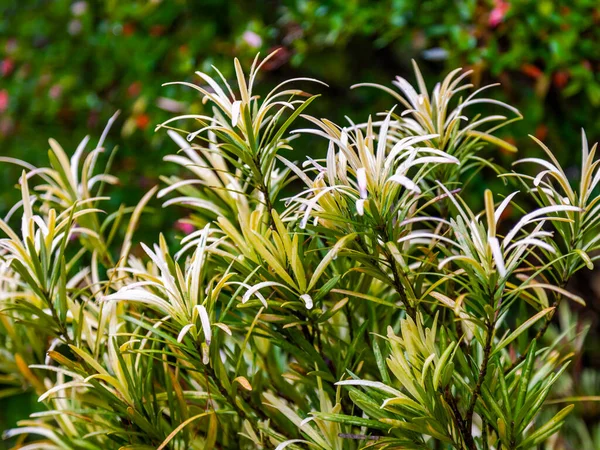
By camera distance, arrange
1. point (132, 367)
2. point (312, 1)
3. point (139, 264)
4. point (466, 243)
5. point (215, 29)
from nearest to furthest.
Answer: point (466, 243), point (132, 367), point (139, 264), point (312, 1), point (215, 29)

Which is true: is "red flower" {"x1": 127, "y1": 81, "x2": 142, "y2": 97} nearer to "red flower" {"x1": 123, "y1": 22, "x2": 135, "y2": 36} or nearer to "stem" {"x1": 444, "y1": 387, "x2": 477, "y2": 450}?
"red flower" {"x1": 123, "y1": 22, "x2": 135, "y2": 36}

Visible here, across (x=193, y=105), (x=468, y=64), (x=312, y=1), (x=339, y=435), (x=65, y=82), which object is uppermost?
(x=65, y=82)

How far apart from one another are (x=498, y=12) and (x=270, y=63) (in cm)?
64

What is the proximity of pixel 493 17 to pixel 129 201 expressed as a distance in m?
1.20

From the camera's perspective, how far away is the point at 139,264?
818mm

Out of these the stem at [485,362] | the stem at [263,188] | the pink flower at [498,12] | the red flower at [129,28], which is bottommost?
the stem at [485,362]

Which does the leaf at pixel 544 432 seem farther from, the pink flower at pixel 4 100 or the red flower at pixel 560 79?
the pink flower at pixel 4 100

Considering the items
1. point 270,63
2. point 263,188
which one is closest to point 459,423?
point 263,188

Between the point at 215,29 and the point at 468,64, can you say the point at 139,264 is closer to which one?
the point at 468,64

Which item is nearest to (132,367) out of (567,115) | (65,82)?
(567,115)

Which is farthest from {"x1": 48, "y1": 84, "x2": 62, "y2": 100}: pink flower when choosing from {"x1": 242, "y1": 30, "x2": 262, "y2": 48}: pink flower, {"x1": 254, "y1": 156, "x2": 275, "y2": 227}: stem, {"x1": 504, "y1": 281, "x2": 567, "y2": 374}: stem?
{"x1": 504, "y1": 281, "x2": 567, "y2": 374}: stem

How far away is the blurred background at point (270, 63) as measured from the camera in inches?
62.8

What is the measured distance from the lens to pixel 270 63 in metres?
1.83

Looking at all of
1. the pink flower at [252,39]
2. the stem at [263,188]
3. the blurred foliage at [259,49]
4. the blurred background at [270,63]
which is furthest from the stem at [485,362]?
the pink flower at [252,39]
